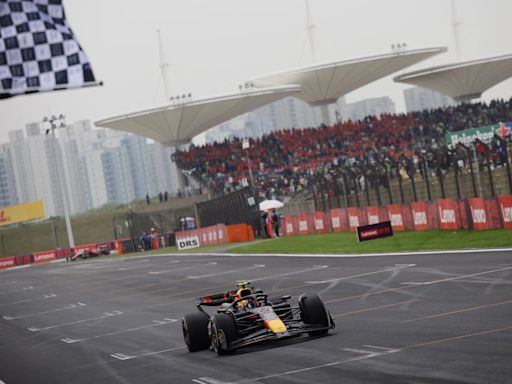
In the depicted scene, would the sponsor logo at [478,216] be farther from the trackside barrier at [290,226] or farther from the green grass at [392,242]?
the trackside barrier at [290,226]

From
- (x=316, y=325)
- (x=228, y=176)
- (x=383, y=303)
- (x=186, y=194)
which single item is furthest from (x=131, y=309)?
(x=186, y=194)

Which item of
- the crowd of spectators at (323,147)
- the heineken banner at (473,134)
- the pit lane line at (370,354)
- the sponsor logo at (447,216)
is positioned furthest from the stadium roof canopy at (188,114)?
the pit lane line at (370,354)

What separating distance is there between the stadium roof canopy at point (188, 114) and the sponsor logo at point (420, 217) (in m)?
48.4

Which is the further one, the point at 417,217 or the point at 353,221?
the point at 353,221

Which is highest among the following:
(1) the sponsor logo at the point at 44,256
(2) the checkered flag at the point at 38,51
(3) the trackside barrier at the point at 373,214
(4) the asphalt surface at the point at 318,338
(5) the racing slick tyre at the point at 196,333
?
(2) the checkered flag at the point at 38,51

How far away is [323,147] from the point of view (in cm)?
8231

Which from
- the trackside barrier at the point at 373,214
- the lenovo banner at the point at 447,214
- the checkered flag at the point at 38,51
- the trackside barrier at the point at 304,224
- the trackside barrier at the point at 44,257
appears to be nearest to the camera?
the checkered flag at the point at 38,51

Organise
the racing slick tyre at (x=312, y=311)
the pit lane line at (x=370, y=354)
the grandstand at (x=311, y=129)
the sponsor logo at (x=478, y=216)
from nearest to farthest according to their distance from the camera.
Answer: the pit lane line at (x=370, y=354), the racing slick tyre at (x=312, y=311), the sponsor logo at (x=478, y=216), the grandstand at (x=311, y=129)

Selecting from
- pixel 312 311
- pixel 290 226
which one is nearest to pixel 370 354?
pixel 312 311

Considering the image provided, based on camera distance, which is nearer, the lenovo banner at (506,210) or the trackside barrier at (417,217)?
the lenovo banner at (506,210)

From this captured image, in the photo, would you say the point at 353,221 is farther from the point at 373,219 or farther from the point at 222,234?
the point at 222,234

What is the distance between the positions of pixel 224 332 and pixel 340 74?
7563 cm

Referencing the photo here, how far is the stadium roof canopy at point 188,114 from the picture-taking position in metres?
85.4

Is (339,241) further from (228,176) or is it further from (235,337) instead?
(228,176)
